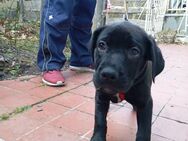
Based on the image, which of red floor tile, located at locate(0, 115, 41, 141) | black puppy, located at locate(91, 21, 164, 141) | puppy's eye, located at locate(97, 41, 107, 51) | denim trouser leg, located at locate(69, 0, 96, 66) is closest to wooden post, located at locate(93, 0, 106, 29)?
denim trouser leg, located at locate(69, 0, 96, 66)

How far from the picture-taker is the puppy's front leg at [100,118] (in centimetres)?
186

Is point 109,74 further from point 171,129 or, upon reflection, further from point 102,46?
point 171,129

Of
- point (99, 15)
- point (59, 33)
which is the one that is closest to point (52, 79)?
point (59, 33)

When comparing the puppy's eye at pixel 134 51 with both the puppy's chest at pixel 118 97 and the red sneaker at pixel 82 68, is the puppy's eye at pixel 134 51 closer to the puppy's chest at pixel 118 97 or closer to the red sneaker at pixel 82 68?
the puppy's chest at pixel 118 97

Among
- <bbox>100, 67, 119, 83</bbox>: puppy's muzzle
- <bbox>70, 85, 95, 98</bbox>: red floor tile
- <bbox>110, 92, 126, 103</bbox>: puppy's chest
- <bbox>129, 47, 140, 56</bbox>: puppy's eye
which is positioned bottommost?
<bbox>70, 85, 95, 98</bbox>: red floor tile

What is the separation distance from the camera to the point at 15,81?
2.93 meters

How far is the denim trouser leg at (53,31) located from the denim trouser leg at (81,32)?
328 millimetres

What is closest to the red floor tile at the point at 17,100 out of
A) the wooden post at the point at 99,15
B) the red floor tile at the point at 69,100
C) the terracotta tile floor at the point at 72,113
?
the terracotta tile floor at the point at 72,113

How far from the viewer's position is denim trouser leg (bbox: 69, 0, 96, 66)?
3.32 metres

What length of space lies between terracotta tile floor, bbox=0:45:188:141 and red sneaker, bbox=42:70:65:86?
0.05 meters

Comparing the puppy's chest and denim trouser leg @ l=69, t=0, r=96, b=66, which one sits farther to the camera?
denim trouser leg @ l=69, t=0, r=96, b=66

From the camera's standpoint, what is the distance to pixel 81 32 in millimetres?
3424

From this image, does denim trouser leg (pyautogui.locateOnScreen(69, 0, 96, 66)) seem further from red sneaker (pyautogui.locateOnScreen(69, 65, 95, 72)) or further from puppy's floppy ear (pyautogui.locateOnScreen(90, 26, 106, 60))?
puppy's floppy ear (pyautogui.locateOnScreen(90, 26, 106, 60))

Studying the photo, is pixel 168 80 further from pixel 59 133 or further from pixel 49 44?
pixel 59 133
